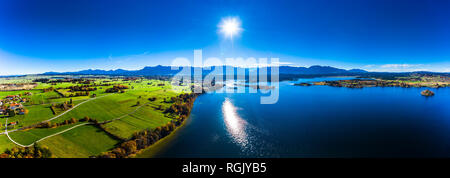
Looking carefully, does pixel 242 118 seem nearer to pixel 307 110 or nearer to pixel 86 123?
pixel 307 110

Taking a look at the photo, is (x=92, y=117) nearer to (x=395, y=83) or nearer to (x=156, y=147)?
(x=156, y=147)

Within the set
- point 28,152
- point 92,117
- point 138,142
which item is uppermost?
point 92,117

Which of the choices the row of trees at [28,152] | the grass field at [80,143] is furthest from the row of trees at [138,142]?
the row of trees at [28,152]

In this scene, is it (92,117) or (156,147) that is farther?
(92,117)

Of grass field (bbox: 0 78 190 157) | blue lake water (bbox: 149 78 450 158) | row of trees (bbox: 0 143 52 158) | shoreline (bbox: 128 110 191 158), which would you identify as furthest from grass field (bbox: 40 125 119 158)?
blue lake water (bbox: 149 78 450 158)

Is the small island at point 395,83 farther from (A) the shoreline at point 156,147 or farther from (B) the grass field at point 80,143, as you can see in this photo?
(B) the grass field at point 80,143

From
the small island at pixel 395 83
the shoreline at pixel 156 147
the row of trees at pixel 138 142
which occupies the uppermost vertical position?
the small island at pixel 395 83

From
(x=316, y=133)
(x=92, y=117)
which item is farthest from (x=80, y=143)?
(x=316, y=133)

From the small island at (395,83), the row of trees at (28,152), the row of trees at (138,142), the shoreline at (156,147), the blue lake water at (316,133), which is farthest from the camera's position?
the small island at (395,83)
